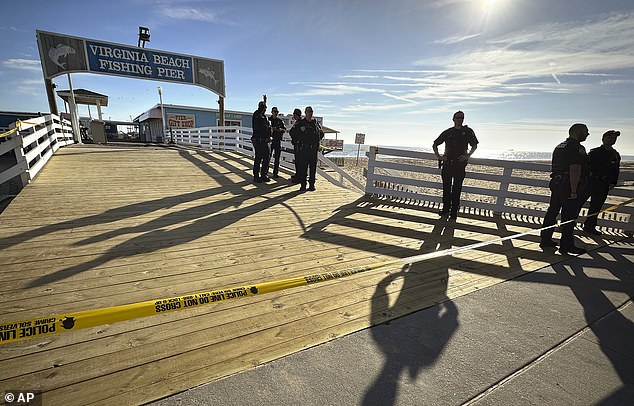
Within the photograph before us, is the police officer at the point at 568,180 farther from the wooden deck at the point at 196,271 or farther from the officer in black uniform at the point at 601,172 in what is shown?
the officer in black uniform at the point at 601,172

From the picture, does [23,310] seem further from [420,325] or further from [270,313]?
[420,325]

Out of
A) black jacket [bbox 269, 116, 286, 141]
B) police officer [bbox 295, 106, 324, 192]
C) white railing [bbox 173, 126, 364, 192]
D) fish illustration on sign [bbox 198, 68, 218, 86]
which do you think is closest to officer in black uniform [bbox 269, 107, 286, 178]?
black jacket [bbox 269, 116, 286, 141]

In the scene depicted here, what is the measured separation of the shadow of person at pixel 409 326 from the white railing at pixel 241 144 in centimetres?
531

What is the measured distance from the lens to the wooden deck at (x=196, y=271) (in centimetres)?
183

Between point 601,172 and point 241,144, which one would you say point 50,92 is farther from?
point 601,172

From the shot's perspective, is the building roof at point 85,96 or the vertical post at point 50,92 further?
the building roof at point 85,96

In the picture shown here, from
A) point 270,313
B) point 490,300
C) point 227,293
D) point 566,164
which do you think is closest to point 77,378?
point 227,293

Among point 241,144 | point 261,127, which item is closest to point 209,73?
point 241,144

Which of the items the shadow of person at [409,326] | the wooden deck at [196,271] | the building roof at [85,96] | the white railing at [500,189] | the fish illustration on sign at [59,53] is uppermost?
the fish illustration on sign at [59,53]

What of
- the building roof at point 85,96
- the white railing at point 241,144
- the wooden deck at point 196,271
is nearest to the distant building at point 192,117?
the white railing at point 241,144

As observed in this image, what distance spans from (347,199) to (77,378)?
5.96m
